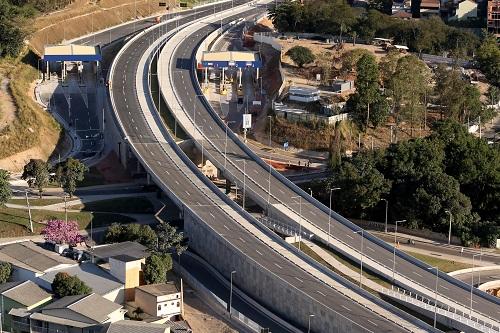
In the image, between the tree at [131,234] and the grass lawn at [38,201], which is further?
the grass lawn at [38,201]

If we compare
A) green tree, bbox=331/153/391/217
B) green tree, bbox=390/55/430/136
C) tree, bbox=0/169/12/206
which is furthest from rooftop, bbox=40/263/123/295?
green tree, bbox=390/55/430/136

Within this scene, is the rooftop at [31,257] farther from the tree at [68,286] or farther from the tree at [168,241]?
the tree at [168,241]

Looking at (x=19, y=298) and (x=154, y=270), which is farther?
(x=154, y=270)

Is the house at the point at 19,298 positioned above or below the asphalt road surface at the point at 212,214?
below

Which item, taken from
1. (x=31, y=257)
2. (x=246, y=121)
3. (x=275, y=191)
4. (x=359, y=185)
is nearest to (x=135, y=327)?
(x=31, y=257)

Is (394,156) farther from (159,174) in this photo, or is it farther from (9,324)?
(9,324)

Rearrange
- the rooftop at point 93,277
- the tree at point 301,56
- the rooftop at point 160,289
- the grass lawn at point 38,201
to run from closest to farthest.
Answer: the rooftop at point 160,289
the rooftop at point 93,277
the grass lawn at point 38,201
the tree at point 301,56

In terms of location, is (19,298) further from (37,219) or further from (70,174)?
(70,174)

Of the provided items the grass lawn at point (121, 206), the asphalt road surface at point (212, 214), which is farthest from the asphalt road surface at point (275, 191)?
the grass lawn at point (121, 206)
